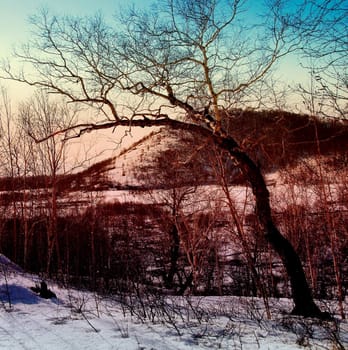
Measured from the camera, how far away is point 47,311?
24.5 ft

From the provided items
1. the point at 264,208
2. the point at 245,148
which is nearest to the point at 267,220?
the point at 264,208

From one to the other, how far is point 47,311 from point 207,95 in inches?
207

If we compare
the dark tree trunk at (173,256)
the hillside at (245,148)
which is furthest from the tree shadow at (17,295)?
the dark tree trunk at (173,256)

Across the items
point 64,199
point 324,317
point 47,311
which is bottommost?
point 324,317

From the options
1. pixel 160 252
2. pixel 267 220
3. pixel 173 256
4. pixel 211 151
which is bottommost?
pixel 160 252

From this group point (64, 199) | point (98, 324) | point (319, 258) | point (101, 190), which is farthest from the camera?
point (101, 190)

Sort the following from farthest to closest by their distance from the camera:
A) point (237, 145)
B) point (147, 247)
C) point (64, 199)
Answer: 1. point (64, 199)
2. point (147, 247)
3. point (237, 145)

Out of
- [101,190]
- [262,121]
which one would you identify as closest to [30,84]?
[262,121]

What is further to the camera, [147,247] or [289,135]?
[147,247]

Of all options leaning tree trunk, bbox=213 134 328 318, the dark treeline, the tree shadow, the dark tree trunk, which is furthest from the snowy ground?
the dark tree trunk

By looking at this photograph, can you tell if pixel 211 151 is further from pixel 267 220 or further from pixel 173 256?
pixel 173 256

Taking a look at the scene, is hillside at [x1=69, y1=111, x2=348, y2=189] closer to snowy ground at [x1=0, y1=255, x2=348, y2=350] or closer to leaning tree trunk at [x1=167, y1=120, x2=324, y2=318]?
leaning tree trunk at [x1=167, y1=120, x2=324, y2=318]

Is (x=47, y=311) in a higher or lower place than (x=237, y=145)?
lower

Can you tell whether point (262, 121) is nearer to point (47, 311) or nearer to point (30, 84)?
point (30, 84)
